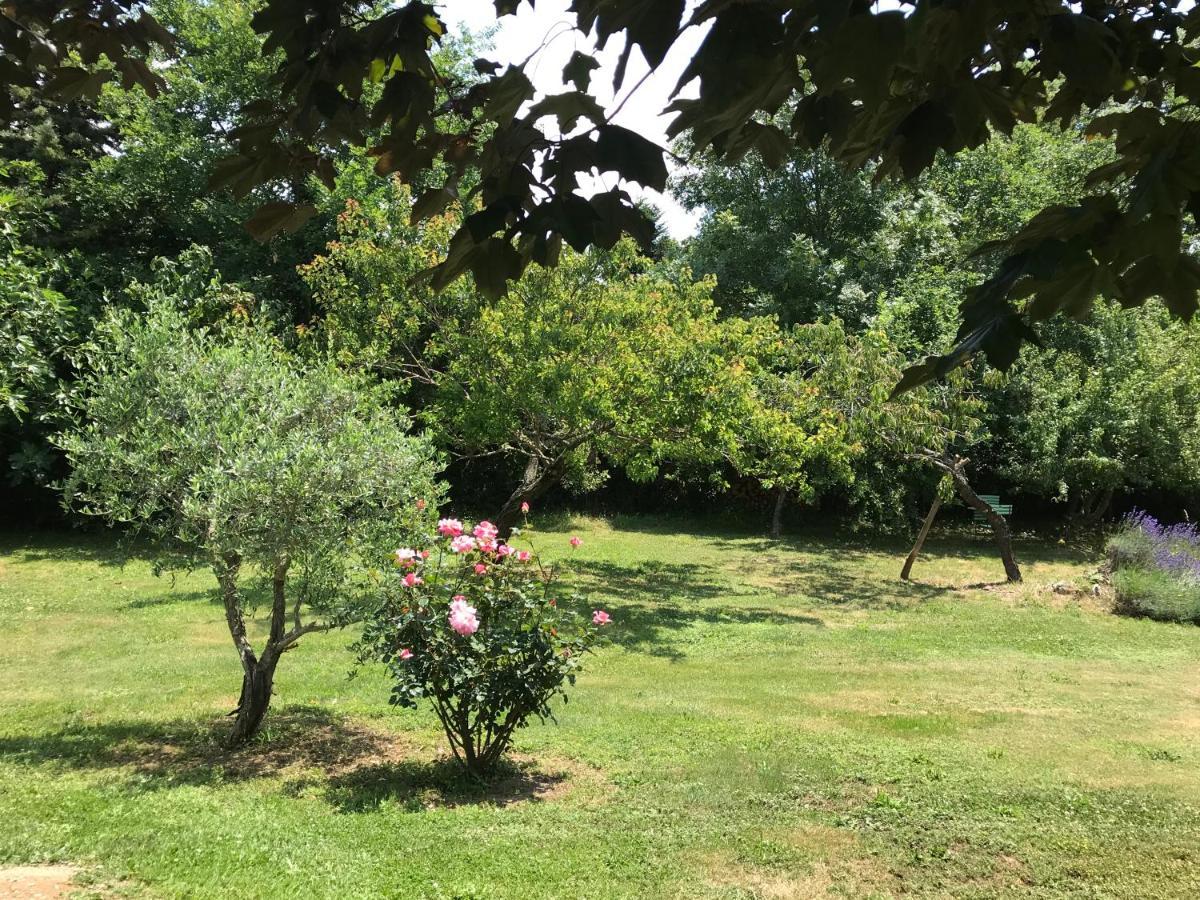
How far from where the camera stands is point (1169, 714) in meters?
7.36

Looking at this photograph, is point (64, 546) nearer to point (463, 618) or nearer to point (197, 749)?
point (197, 749)

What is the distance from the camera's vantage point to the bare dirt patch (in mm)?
3279

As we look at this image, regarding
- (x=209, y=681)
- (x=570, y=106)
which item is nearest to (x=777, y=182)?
(x=209, y=681)

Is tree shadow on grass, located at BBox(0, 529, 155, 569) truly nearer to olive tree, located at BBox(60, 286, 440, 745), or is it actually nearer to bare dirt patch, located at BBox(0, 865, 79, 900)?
olive tree, located at BBox(60, 286, 440, 745)

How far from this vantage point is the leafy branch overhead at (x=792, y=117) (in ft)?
3.79

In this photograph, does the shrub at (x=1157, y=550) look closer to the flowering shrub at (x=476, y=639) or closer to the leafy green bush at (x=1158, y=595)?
the leafy green bush at (x=1158, y=595)

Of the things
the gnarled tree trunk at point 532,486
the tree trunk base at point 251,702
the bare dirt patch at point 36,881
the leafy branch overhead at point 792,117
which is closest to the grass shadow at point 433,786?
the tree trunk base at point 251,702

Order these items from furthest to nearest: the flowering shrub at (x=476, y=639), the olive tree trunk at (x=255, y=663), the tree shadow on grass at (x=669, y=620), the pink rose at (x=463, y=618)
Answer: the tree shadow on grass at (x=669, y=620) → the olive tree trunk at (x=255, y=663) → the flowering shrub at (x=476, y=639) → the pink rose at (x=463, y=618)

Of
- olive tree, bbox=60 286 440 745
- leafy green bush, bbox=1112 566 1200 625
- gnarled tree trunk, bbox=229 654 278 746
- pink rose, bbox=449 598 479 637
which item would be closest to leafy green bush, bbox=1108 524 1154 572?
leafy green bush, bbox=1112 566 1200 625

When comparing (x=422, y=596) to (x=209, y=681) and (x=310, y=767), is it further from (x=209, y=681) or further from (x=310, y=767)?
(x=209, y=681)

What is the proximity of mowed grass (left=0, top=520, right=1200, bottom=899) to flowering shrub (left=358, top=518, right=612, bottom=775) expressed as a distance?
0.48 metres

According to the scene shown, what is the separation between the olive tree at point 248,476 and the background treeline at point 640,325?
25.4 inches

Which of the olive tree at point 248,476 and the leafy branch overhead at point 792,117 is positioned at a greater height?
the leafy branch overhead at point 792,117

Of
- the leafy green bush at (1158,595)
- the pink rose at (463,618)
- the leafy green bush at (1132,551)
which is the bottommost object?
the leafy green bush at (1158,595)
